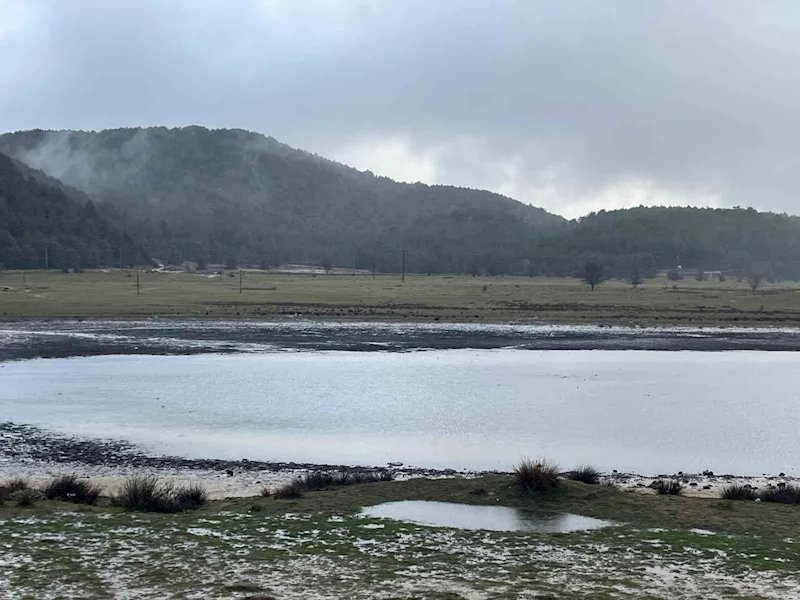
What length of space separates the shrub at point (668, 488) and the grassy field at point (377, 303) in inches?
1979

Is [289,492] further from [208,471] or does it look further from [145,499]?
[208,471]

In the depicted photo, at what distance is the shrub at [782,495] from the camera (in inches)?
574

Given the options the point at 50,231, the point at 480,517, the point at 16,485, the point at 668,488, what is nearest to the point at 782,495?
the point at 668,488

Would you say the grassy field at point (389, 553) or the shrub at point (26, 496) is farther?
the shrub at point (26, 496)

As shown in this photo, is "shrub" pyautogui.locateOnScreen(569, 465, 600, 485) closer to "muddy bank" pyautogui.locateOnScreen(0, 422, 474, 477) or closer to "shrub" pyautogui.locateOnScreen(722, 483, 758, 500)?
"shrub" pyautogui.locateOnScreen(722, 483, 758, 500)

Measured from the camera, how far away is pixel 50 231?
500 feet

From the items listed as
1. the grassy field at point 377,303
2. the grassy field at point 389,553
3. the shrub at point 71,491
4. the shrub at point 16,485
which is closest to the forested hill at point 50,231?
the grassy field at point 377,303

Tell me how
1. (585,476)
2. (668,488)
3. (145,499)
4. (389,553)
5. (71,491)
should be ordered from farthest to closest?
(585,476)
(668,488)
(71,491)
(145,499)
(389,553)

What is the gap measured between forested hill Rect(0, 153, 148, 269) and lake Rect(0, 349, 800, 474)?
4201 inches

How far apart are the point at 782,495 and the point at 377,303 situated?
69.1 metres

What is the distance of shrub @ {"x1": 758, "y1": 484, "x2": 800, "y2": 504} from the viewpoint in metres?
14.6

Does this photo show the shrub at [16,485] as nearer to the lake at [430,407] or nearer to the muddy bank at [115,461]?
the muddy bank at [115,461]

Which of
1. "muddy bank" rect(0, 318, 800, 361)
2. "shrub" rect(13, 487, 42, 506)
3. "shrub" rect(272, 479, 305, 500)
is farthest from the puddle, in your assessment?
"muddy bank" rect(0, 318, 800, 361)

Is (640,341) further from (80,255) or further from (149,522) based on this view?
(80,255)
